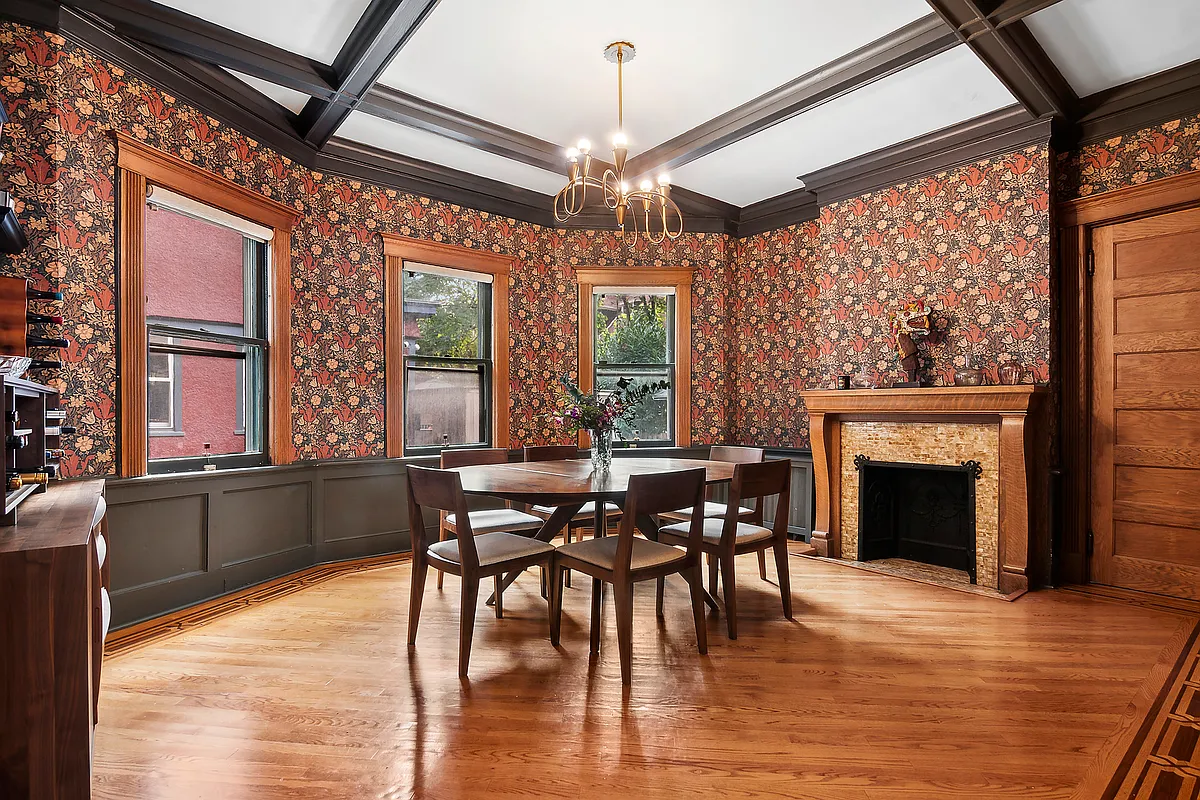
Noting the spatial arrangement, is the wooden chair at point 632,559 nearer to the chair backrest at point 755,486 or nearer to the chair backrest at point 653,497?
the chair backrest at point 653,497

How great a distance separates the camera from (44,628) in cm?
143

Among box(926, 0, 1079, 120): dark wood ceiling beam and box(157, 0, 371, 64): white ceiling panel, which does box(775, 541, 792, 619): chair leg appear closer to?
box(926, 0, 1079, 120): dark wood ceiling beam

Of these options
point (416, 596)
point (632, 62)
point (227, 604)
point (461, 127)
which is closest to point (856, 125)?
point (632, 62)

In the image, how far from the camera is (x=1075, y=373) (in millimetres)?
3932

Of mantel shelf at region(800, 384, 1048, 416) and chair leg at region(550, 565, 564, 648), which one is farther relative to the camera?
mantel shelf at region(800, 384, 1048, 416)

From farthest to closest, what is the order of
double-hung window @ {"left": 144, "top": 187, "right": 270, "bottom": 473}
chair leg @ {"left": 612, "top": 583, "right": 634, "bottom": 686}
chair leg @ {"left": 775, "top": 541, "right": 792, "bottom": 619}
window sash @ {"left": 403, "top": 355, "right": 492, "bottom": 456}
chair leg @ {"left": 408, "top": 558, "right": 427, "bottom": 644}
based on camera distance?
window sash @ {"left": 403, "top": 355, "right": 492, "bottom": 456}, double-hung window @ {"left": 144, "top": 187, "right": 270, "bottom": 473}, chair leg @ {"left": 775, "top": 541, "right": 792, "bottom": 619}, chair leg @ {"left": 408, "top": 558, "right": 427, "bottom": 644}, chair leg @ {"left": 612, "top": 583, "right": 634, "bottom": 686}

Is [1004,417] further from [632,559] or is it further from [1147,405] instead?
[632,559]

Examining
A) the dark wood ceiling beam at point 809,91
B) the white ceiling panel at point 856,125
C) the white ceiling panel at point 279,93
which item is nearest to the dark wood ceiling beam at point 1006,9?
the dark wood ceiling beam at point 809,91

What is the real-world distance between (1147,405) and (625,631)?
3455 millimetres

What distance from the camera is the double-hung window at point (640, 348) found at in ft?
18.5

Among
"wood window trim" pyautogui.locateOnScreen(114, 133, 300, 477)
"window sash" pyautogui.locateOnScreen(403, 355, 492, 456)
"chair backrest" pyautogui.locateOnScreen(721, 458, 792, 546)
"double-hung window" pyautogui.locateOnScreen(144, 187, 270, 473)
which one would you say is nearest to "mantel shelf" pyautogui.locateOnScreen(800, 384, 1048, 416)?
"chair backrest" pyautogui.locateOnScreen(721, 458, 792, 546)

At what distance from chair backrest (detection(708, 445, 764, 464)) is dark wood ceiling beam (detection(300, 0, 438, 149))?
301 cm

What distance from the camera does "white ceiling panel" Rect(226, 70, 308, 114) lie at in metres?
3.54

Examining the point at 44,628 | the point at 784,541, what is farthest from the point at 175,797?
the point at 784,541
